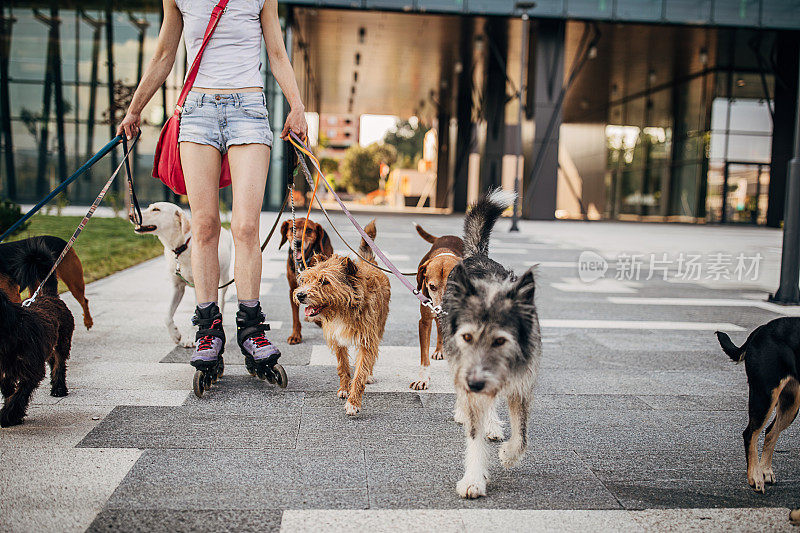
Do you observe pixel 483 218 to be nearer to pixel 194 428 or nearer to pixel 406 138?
pixel 194 428

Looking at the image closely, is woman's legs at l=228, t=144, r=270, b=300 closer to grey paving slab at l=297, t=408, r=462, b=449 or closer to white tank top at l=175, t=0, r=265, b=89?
white tank top at l=175, t=0, r=265, b=89

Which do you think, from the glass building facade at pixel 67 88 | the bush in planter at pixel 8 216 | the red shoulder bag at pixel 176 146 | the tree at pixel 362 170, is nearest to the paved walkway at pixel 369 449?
the red shoulder bag at pixel 176 146

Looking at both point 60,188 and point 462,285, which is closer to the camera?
point 462,285

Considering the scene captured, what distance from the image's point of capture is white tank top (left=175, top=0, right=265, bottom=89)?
155 inches

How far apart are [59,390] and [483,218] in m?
2.82

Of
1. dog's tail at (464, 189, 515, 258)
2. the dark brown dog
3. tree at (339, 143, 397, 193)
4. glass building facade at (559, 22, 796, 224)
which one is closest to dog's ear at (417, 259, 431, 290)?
dog's tail at (464, 189, 515, 258)

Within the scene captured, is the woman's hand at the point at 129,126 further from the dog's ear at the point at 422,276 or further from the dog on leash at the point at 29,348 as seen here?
the dog's ear at the point at 422,276

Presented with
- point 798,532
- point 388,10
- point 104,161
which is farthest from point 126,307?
point 104,161

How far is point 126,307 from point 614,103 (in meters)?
34.5

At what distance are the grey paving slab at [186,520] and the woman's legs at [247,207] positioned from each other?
1.71 m

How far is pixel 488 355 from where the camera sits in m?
2.74

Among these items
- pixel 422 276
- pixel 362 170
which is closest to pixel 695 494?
pixel 422 276

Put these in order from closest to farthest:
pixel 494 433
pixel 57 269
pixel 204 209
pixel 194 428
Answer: pixel 194 428, pixel 494 433, pixel 204 209, pixel 57 269

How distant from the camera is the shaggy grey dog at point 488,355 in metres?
2.74
